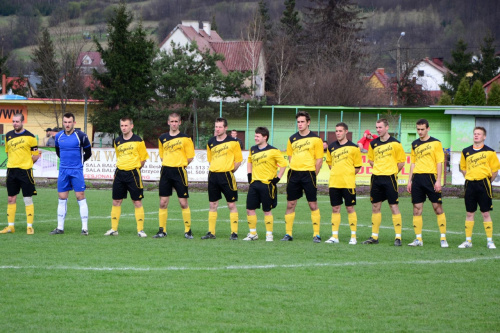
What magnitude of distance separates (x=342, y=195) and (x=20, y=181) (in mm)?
6094

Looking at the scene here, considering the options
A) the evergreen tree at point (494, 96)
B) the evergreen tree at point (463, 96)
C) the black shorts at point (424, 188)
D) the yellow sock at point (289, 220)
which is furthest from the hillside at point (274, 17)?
the black shorts at point (424, 188)

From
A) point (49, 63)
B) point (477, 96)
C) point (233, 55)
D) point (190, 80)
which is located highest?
point (233, 55)

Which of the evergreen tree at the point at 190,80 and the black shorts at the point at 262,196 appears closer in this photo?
the black shorts at the point at 262,196

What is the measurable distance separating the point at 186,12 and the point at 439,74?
244ft

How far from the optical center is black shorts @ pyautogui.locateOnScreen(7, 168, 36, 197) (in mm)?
12359

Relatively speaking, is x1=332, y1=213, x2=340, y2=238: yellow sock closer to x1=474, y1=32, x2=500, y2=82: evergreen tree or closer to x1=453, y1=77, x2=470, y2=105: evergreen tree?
x1=453, y1=77, x2=470, y2=105: evergreen tree

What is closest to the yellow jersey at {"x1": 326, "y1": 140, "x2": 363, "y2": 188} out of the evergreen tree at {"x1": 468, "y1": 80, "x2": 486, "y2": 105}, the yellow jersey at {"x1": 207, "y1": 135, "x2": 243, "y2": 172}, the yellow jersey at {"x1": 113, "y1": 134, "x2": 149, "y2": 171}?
the yellow jersey at {"x1": 207, "y1": 135, "x2": 243, "y2": 172}

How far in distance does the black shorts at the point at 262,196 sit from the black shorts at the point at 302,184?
0.99 feet

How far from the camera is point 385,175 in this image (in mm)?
11547

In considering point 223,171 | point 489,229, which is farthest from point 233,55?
point 489,229

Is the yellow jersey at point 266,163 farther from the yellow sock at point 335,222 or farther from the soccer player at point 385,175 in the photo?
the soccer player at point 385,175

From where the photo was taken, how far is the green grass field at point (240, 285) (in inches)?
242

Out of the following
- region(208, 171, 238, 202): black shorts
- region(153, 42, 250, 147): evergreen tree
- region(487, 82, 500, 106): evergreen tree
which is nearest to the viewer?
region(208, 171, 238, 202): black shorts

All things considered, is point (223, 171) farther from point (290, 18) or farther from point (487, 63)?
point (487, 63)
